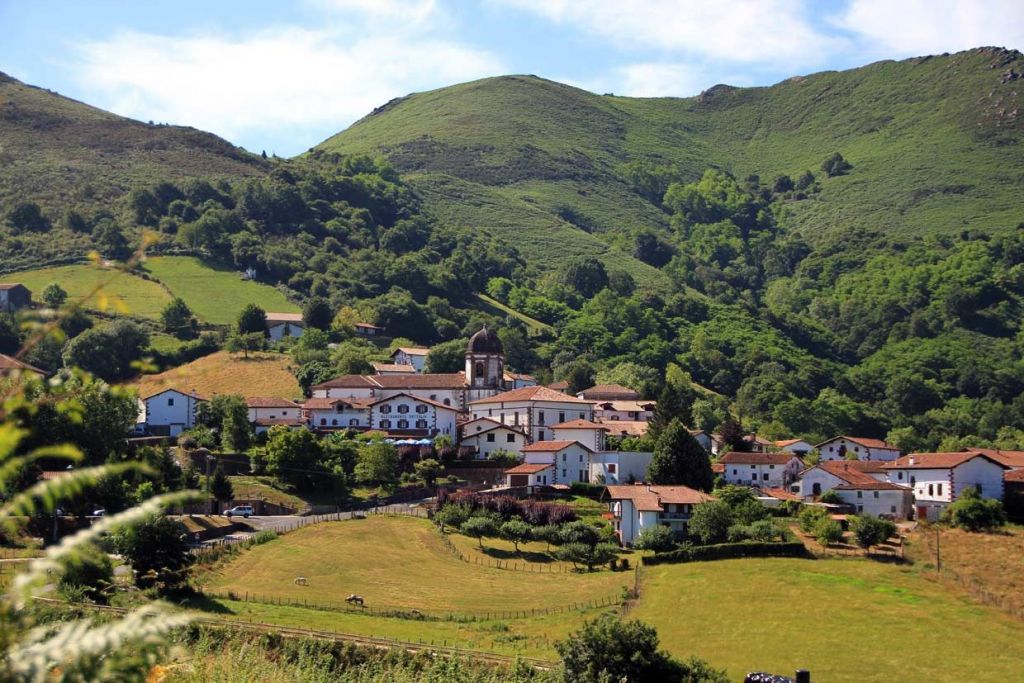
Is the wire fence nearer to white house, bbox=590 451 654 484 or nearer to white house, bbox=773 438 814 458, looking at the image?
white house, bbox=590 451 654 484

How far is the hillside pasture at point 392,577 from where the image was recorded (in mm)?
55750

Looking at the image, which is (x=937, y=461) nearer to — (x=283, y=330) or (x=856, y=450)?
(x=856, y=450)

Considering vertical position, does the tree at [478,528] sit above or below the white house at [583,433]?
below

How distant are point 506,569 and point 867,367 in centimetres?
12988

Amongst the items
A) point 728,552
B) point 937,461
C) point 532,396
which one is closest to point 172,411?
point 532,396

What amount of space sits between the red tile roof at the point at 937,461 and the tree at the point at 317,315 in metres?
64.9

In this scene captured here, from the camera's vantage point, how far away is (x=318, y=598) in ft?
180

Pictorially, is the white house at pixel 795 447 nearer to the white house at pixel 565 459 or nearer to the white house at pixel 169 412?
the white house at pixel 565 459

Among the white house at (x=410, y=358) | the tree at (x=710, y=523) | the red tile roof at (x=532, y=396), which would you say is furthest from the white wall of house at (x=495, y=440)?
the white house at (x=410, y=358)

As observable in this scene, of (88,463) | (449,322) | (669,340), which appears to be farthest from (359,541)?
(669,340)

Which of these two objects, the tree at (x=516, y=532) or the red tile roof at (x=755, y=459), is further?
the red tile roof at (x=755, y=459)

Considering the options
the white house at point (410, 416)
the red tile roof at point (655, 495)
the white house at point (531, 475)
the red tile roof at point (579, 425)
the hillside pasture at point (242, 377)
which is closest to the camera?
the red tile roof at point (655, 495)

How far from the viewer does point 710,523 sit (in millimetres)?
68438

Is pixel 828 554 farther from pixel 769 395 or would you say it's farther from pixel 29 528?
pixel 769 395
